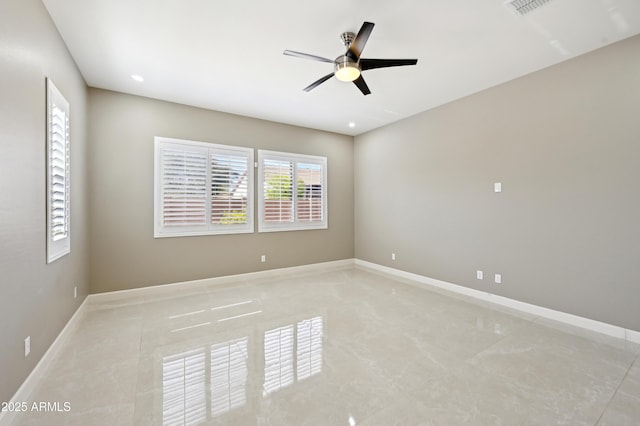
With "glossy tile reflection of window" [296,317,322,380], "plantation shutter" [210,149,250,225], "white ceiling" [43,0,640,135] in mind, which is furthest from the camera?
"plantation shutter" [210,149,250,225]

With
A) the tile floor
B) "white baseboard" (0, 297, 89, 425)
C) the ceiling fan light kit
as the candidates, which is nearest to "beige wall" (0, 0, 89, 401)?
"white baseboard" (0, 297, 89, 425)

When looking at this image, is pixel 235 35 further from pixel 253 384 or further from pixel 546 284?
pixel 546 284

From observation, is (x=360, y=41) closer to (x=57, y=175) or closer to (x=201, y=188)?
(x=57, y=175)

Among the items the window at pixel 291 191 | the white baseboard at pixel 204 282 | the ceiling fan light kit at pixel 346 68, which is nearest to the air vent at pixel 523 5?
the ceiling fan light kit at pixel 346 68

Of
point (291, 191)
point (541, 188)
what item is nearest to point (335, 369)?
point (541, 188)

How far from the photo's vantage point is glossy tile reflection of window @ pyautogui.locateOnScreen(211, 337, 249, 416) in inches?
72.9

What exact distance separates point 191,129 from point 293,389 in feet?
13.4

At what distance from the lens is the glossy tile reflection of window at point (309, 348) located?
2.22 meters

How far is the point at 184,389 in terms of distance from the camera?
6.51 feet

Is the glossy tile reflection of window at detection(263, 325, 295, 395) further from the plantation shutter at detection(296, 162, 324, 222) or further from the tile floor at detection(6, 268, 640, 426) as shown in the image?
the plantation shutter at detection(296, 162, 324, 222)

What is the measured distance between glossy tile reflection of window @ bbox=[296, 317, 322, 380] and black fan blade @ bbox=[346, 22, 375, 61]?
2754 millimetres

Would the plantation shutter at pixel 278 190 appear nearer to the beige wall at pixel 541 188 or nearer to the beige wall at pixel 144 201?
the beige wall at pixel 144 201

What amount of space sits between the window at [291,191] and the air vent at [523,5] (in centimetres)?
385

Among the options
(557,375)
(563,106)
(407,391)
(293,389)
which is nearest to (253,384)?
(293,389)
